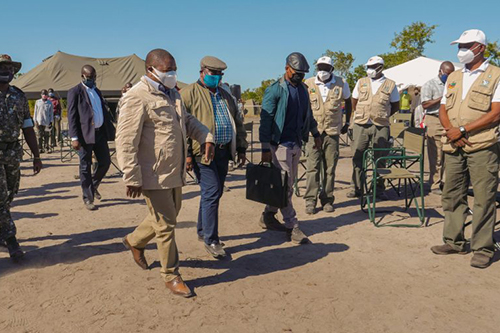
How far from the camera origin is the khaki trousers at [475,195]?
441cm

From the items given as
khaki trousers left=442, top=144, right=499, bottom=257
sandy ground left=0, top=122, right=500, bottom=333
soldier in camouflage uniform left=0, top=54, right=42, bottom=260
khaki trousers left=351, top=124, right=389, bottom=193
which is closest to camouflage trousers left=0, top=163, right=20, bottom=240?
soldier in camouflage uniform left=0, top=54, right=42, bottom=260

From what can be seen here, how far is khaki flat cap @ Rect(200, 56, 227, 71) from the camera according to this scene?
14.8 feet

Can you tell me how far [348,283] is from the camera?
4.08m

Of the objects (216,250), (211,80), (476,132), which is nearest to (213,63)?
(211,80)

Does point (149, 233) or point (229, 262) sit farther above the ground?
point (149, 233)

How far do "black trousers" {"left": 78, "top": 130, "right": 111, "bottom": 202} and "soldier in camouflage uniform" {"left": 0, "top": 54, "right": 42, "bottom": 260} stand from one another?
193 cm

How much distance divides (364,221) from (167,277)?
3249 millimetres

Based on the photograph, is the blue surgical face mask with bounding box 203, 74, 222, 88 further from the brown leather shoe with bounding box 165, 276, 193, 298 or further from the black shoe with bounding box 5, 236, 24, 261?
the black shoe with bounding box 5, 236, 24, 261

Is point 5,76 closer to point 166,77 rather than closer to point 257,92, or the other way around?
point 166,77

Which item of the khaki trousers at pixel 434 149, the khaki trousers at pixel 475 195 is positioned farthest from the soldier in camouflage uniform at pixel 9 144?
the khaki trousers at pixel 434 149

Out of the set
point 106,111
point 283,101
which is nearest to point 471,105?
point 283,101

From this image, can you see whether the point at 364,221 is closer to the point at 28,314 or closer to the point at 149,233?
the point at 149,233

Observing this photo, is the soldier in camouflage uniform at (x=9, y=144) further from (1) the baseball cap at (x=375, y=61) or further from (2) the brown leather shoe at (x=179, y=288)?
(1) the baseball cap at (x=375, y=61)

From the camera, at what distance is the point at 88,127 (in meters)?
6.44
